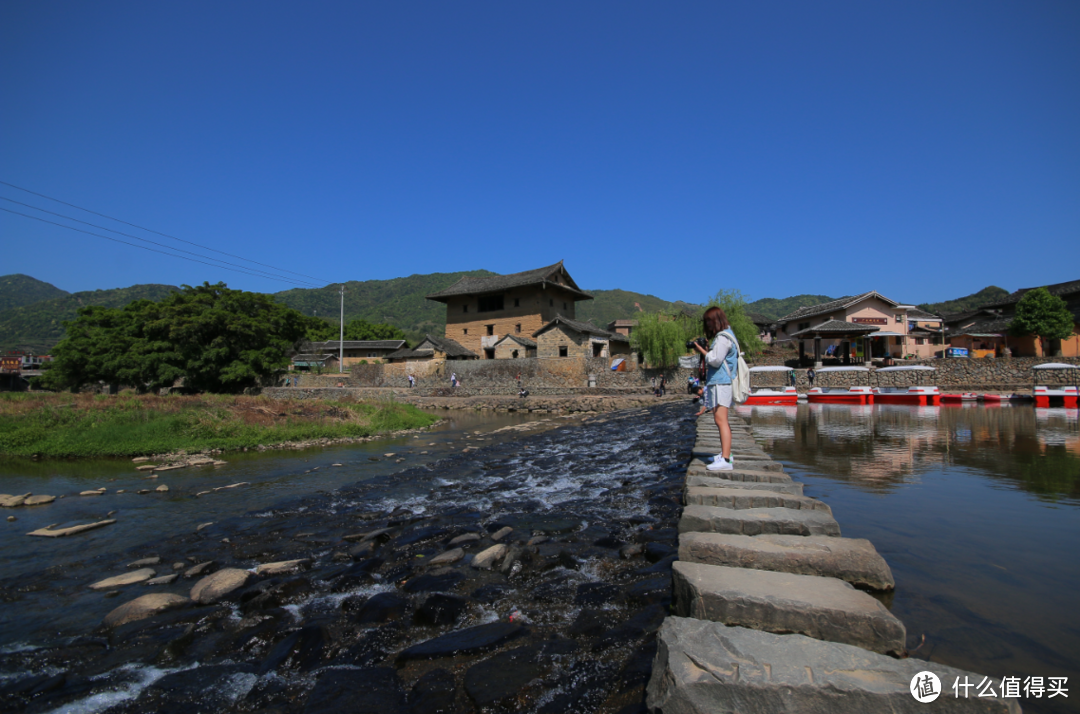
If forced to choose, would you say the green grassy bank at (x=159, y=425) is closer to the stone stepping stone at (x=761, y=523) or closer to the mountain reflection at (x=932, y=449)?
the mountain reflection at (x=932, y=449)

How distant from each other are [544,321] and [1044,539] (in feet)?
128

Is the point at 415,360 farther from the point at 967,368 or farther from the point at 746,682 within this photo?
the point at 746,682

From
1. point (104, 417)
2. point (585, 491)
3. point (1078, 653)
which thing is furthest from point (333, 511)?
point (104, 417)

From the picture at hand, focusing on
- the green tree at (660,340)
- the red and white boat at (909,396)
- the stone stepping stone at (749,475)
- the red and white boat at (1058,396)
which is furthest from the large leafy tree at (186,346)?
the red and white boat at (1058,396)

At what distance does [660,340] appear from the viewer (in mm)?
33844

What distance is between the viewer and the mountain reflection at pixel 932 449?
241 inches

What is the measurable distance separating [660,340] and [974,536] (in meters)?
30.5

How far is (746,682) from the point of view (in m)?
1.51

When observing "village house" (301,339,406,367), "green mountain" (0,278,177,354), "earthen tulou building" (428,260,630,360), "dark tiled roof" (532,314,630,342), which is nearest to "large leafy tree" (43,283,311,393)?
"earthen tulou building" (428,260,630,360)

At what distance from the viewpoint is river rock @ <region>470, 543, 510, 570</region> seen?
3.96m

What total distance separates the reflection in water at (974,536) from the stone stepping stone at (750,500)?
57 centimetres

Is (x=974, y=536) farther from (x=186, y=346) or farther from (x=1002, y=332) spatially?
(x=1002, y=332)

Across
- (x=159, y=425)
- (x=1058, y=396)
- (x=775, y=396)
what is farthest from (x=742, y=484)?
(x=1058, y=396)

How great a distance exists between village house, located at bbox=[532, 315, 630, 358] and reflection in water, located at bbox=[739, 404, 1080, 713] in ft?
88.3
